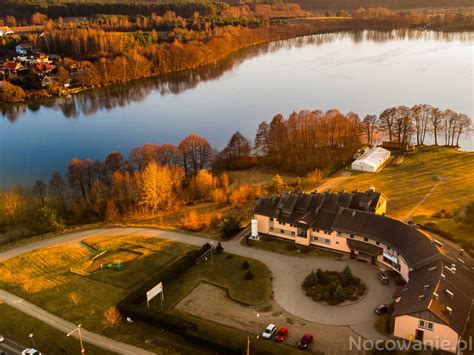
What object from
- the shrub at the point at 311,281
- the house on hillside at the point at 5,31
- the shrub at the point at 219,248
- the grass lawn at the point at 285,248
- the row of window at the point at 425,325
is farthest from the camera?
the house on hillside at the point at 5,31

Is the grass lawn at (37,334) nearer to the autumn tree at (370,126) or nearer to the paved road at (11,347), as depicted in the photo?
the paved road at (11,347)

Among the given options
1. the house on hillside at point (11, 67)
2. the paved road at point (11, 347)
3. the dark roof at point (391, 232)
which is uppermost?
the house on hillside at point (11, 67)

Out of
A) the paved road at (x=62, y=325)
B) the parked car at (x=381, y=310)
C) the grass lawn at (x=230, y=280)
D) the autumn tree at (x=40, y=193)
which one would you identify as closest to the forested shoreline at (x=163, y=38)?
the autumn tree at (x=40, y=193)

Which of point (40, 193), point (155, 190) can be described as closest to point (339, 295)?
point (155, 190)

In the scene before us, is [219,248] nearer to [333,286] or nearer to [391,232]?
[333,286]

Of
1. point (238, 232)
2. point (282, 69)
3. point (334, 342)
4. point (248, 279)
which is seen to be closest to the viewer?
point (334, 342)

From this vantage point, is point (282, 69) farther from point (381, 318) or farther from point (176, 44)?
point (381, 318)

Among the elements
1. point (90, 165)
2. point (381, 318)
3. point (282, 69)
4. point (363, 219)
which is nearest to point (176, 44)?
point (282, 69)
